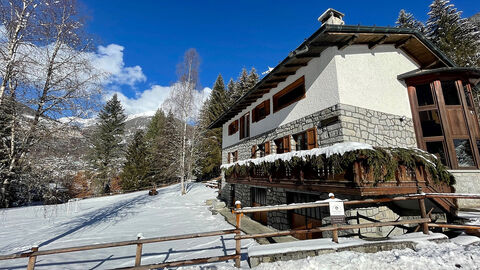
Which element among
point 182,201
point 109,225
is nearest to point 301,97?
point 109,225

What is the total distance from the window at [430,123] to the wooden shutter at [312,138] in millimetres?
5096

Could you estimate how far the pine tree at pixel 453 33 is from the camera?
16.4m

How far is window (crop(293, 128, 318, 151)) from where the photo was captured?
25.5ft

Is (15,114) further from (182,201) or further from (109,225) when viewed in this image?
(182,201)

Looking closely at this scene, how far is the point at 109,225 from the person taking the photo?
10648 mm

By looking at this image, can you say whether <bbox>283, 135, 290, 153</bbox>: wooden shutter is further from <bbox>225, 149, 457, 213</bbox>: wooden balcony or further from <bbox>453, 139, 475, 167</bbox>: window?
<bbox>453, 139, 475, 167</bbox>: window

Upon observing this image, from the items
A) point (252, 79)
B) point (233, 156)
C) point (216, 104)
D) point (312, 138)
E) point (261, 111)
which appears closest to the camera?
point (312, 138)

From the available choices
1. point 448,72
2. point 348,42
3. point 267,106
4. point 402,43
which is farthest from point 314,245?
point 448,72

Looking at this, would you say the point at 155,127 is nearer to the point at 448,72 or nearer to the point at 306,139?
the point at 306,139

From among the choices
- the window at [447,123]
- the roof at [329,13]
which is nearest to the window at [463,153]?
the window at [447,123]

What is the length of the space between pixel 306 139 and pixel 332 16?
587 centimetres

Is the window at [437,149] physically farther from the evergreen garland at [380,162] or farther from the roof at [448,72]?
the evergreen garland at [380,162]

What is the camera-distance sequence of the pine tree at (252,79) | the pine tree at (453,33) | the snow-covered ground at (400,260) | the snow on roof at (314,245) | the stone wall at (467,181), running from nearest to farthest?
the snow-covered ground at (400,260), the snow on roof at (314,245), the stone wall at (467,181), the pine tree at (453,33), the pine tree at (252,79)

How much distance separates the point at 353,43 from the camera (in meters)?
7.82
